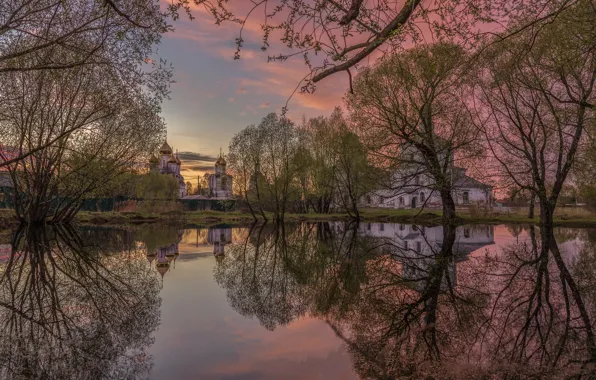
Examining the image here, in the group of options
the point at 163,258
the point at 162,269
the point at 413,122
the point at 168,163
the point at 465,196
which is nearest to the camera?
the point at 162,269

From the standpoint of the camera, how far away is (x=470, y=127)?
2703 centimetres

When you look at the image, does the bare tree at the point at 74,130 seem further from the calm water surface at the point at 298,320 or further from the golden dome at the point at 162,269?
the calm water surface at the point at 298,320

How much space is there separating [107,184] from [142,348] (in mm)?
23305

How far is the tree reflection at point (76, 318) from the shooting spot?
4246 millimetres

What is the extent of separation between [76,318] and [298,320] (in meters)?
3.52

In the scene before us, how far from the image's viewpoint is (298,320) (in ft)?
20.5

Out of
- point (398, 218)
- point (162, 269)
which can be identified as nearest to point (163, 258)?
point (162, 269)

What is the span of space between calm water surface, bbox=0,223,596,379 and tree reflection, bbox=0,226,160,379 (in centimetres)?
2

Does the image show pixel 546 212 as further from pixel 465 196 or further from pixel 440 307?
pixel 465 196

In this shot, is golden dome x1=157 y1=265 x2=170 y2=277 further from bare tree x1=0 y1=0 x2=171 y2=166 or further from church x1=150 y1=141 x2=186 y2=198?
church x1=150 y1=141 x2=186 y2=198

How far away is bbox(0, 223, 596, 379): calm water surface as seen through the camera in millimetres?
4207

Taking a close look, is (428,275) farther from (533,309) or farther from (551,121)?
(551,121)

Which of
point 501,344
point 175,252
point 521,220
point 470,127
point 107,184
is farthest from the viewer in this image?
point 521,220

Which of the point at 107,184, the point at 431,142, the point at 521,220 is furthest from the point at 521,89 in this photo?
the point at 107,184
